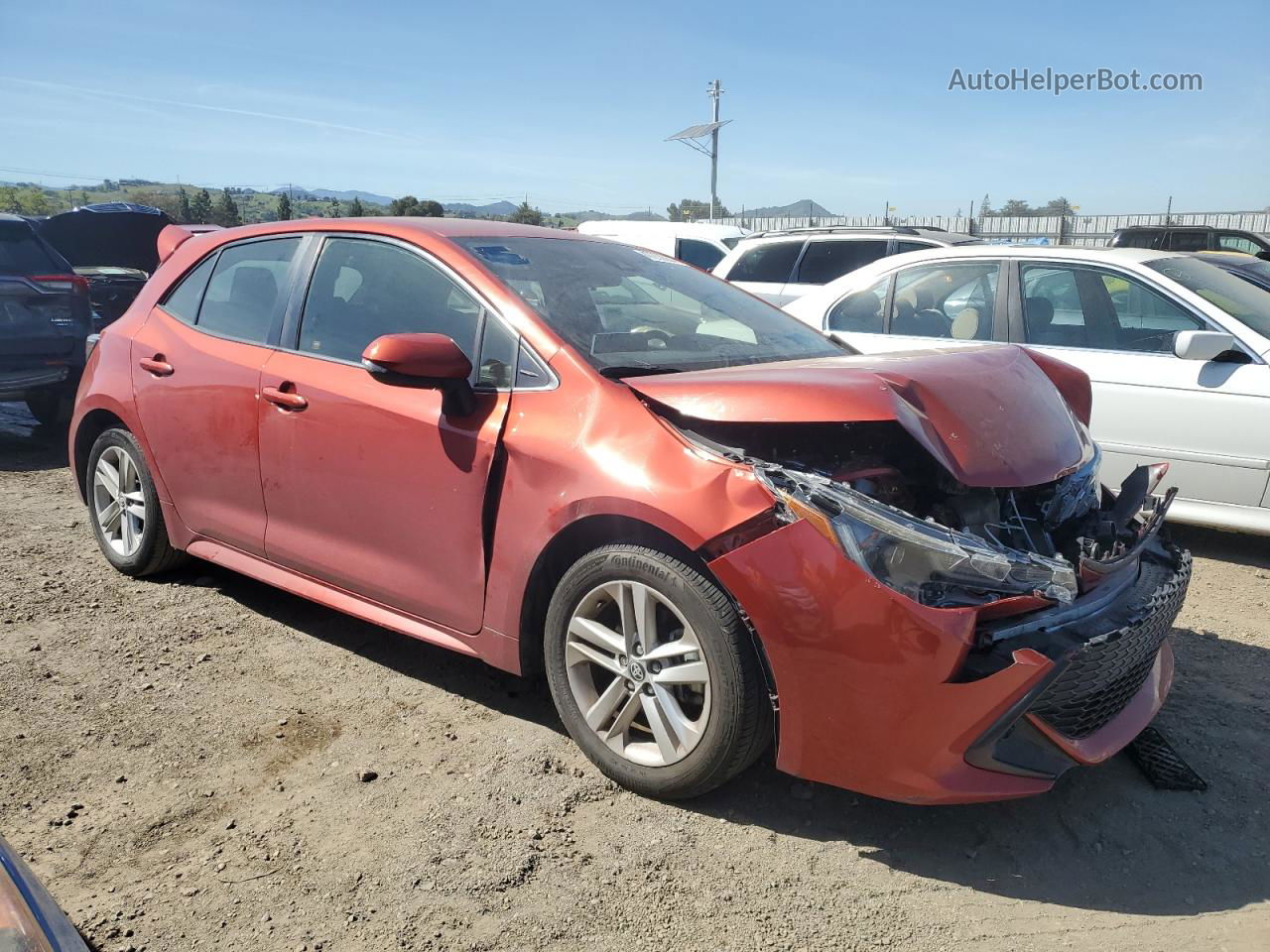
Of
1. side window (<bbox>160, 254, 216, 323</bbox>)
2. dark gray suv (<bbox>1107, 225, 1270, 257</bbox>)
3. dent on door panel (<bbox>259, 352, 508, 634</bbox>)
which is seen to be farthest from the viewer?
dark gray suv (<bbox>1107, 225, 1270, 257</bbox>)

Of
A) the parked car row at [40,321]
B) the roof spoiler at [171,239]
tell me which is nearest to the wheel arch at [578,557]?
the roof spoiler at [171,239]

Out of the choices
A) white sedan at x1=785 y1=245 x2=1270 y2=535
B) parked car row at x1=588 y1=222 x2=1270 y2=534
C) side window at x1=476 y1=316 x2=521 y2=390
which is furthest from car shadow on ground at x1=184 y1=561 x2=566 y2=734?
white sedan at x1=785 y1=245 x2=1270 y2=535

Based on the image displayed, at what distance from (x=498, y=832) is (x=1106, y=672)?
1.65m

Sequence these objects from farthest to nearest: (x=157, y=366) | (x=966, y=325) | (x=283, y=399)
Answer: (x=966, y=325), (x=157, y=366), (x=283, y=399)

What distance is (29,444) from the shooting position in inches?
324

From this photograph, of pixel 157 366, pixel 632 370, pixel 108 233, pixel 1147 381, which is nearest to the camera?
pixel 632 370

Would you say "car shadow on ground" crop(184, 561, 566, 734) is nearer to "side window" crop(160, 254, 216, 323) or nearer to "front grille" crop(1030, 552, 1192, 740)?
"side window" crop(160, 254, 216, 323)

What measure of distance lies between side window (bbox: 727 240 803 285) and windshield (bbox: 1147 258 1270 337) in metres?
5.18

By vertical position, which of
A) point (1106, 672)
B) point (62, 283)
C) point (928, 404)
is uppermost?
point (62, 283)

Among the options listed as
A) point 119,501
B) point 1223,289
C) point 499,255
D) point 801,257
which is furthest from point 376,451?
point 801,257

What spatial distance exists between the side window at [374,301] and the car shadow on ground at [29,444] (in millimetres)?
4745

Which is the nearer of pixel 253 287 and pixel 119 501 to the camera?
pixel 253 287

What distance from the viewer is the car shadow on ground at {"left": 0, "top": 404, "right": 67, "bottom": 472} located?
7.41 meters

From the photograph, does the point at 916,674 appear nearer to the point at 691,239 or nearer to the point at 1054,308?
the point at 1054,308
